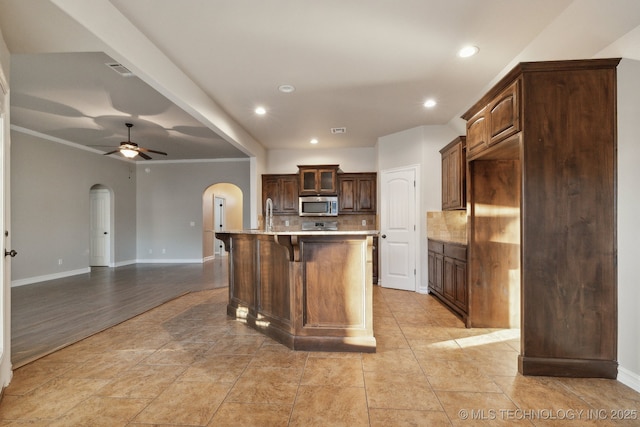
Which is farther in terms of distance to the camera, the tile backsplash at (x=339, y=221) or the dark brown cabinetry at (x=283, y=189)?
the dark brown cabinetry at (x=283, y=189)

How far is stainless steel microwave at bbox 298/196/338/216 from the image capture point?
6223 millimetres

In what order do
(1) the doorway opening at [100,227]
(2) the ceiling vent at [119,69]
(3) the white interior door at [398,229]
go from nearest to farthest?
(2) the ceiling vent at [119,69]
(3) the white interior door at [398,229]
(1) the doorway opening at [100,227]

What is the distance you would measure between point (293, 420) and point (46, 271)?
21.9ft

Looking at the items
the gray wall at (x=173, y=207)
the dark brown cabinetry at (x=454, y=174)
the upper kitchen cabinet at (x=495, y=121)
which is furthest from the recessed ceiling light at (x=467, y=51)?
the gray wall at (x=173, y=207)

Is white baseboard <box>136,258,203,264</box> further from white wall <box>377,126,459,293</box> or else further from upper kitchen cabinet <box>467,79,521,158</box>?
upper kitchen cabinet <box>467,79,521,158</box>

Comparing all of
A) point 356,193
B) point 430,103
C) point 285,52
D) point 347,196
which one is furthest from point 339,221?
point 285,52

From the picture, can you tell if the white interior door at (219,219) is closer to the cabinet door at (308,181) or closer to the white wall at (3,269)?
the cabinet door at (308,181)

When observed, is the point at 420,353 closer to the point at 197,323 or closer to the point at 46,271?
the point at 197,323

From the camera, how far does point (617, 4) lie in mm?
1925

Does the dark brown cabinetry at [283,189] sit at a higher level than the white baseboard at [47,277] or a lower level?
higher

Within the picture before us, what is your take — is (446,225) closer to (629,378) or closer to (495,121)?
(495,121)

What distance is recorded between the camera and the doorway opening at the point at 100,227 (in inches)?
303

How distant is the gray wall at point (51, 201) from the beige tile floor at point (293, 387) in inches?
165

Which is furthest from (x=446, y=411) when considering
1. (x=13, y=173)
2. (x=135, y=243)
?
(x=135, y=243)
